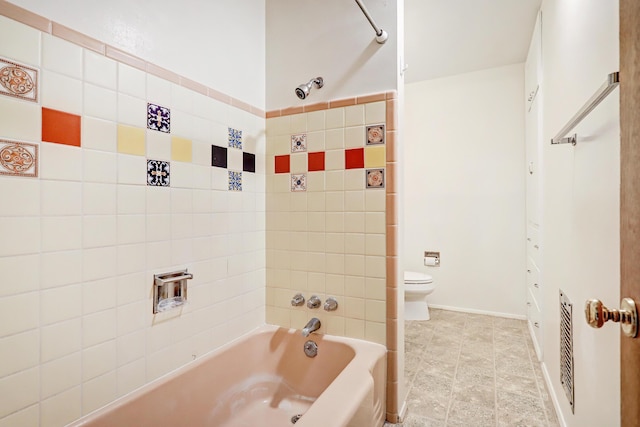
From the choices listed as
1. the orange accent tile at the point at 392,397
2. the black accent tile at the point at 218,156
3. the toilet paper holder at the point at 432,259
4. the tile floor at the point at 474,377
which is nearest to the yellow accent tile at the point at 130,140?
the black accent tile at the point at 218,156

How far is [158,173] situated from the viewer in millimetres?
1229

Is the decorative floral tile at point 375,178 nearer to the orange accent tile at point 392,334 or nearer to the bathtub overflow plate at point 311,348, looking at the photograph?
the orange accent tile at point 392,334

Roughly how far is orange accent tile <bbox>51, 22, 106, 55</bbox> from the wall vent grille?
2.05m

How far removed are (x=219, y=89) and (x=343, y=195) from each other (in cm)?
81

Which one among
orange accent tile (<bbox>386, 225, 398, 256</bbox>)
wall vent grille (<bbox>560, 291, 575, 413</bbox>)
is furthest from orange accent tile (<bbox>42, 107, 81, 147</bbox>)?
wall vent grille (<bbox>560, 291, 575, 413</bbox>)

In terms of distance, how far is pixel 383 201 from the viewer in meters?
1.53

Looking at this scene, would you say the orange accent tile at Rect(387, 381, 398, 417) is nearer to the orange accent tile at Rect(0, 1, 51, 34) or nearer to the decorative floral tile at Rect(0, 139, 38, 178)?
the decorative floral tile at Rect(0, 139, 38, 178)

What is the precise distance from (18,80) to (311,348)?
1.53m

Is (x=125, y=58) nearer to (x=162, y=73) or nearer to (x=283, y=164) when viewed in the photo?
(x=162, y=73)

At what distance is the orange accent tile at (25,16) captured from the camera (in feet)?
2.78

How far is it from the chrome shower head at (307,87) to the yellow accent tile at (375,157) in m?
0.41

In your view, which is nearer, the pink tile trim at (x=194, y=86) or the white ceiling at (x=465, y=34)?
the pink tile trim at (x=194, y=86)

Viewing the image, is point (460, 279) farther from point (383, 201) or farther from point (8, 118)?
point (8, 118)

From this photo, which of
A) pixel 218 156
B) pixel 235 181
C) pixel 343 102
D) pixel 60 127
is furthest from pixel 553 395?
pixel 60 127
